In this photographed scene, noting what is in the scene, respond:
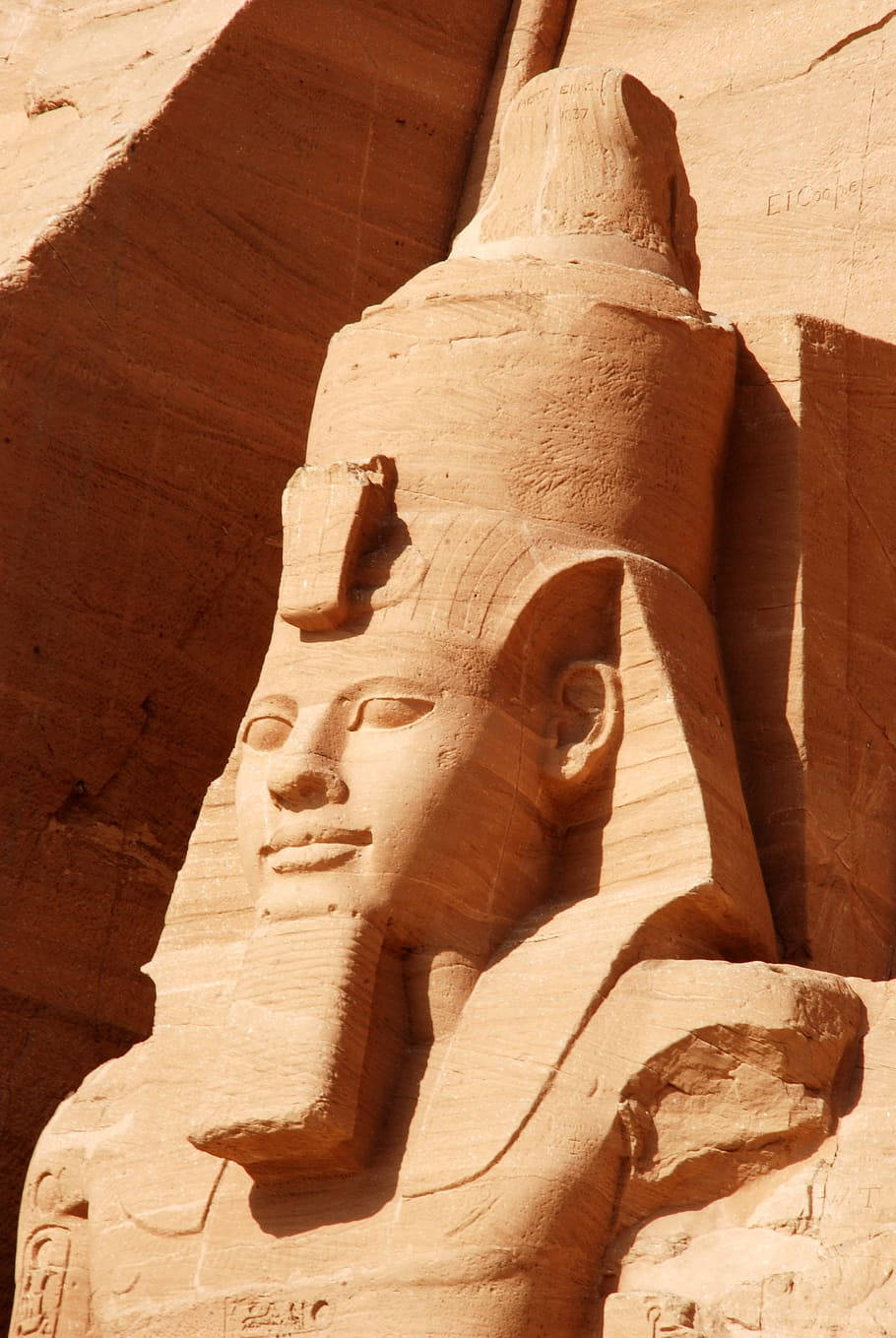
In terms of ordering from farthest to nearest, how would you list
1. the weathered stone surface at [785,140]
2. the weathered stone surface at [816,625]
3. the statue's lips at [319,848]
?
the weathered stone surface at [785,140], the weathered stone surface at [816,625], the statue's lips at [319,848]

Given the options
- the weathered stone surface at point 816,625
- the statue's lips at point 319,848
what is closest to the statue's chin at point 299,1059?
the statue's lips at point 319,848

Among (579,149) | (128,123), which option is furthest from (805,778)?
(128,123)

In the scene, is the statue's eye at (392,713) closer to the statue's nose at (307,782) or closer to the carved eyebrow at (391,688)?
the carved eyebrow at (391,688)

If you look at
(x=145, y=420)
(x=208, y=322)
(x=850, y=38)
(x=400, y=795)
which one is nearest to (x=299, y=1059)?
(x=400, y=795)

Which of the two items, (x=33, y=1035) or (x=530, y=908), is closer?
(x=530, y=908)

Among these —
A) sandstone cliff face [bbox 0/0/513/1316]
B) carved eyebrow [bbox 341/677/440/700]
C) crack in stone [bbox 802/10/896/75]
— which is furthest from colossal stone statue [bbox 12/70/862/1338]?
crack in stone [bbox 802/10/896/75]

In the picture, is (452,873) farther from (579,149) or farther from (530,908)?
(579,149)

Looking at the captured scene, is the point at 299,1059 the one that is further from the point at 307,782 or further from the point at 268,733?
the point at 268,733

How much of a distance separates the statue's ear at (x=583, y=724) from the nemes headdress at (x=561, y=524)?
42 mm

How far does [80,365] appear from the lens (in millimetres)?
7805

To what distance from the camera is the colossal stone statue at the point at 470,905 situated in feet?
18.2

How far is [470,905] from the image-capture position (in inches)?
235

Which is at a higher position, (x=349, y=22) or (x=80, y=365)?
(x=349, y=22)

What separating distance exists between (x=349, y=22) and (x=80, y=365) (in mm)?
1572
